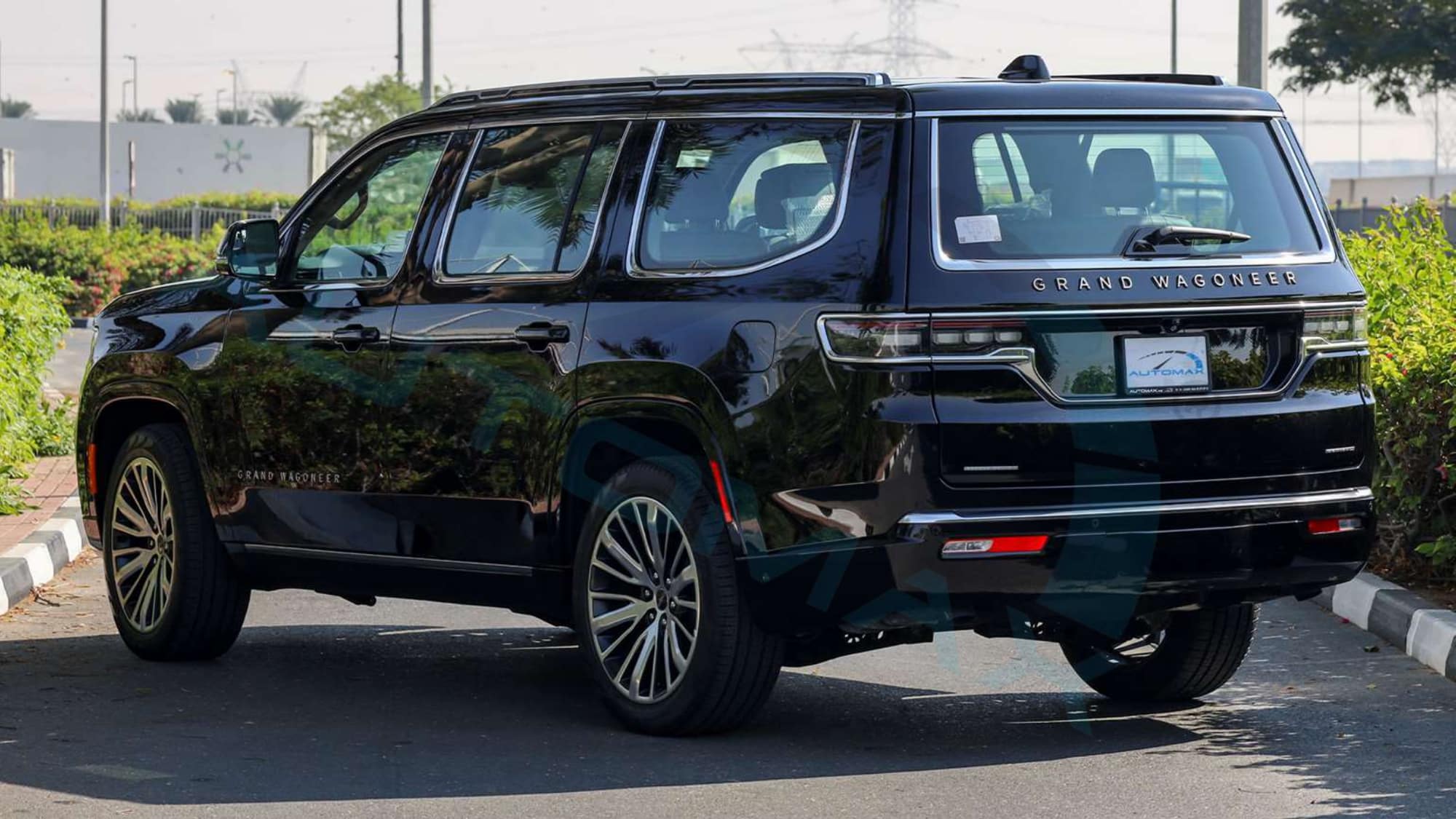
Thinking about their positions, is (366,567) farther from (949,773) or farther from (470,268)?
(949,773)

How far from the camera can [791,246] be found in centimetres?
638

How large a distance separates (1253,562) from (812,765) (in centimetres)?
133

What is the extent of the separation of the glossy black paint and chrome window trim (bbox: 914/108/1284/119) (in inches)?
1.0

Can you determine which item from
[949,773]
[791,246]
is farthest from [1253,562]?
[791,246]

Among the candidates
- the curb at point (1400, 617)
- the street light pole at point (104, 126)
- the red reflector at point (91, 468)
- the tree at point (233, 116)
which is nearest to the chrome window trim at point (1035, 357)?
the curb at point (1400, 617)

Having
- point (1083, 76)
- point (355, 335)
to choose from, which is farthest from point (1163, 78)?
point (355, 335)

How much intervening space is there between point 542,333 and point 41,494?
676 centimetres

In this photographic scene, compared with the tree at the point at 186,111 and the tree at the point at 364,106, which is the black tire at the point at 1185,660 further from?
the tree at the point at 186,111

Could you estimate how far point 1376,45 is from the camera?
53844 mm

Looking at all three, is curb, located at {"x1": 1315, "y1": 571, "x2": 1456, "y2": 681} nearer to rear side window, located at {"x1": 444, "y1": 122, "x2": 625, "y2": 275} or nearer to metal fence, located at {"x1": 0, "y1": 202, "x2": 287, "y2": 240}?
rear side window, located at {"x1": 444, "y1": 122, "x2": 625, "y2": 275}

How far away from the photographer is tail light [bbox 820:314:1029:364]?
6.00 m

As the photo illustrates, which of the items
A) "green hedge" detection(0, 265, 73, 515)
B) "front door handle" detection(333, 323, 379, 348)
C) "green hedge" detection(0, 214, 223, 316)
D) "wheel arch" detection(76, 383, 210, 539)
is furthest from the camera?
"green hedge" detection(0, 214, 223, 316)

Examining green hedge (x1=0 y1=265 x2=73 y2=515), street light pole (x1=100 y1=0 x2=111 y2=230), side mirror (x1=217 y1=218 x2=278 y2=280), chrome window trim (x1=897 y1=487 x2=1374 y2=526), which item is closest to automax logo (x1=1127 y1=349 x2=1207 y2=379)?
chrome window trim (x1=897 y1=487 x2=1374 y2=526)

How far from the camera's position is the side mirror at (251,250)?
7840mm
